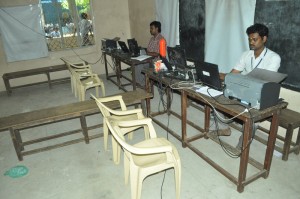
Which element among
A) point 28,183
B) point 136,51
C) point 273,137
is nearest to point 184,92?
point 273,137

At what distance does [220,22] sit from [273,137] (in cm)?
209

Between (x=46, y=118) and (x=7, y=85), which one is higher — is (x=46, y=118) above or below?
above

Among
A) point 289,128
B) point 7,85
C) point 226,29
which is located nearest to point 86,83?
point 7,85

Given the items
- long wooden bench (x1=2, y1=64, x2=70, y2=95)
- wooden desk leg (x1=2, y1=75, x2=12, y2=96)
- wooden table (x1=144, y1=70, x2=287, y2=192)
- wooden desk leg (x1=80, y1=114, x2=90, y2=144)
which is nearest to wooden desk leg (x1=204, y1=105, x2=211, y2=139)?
wooden table (x1=144, y1=70, x2=287, y2=192)

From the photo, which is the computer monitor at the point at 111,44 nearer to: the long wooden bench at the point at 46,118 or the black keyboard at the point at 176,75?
the long wooden bench at the point at 46,118

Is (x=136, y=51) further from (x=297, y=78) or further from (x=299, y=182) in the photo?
(x=299, y=182)

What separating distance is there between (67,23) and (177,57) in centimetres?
422

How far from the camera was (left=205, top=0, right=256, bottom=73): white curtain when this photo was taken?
3263 millimetres

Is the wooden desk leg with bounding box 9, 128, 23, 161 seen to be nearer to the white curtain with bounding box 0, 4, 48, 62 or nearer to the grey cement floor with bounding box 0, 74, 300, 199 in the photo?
the grey cement floor with bounding box 0, 74, 300, 199

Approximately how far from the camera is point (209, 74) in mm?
2490

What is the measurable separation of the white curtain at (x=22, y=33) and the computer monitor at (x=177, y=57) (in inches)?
165

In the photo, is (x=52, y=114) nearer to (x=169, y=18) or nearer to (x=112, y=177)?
(x=112, y=177)

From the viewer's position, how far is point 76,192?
7.82ft

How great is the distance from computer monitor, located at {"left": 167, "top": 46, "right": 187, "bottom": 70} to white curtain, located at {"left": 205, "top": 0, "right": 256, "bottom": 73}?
39.5 inches
